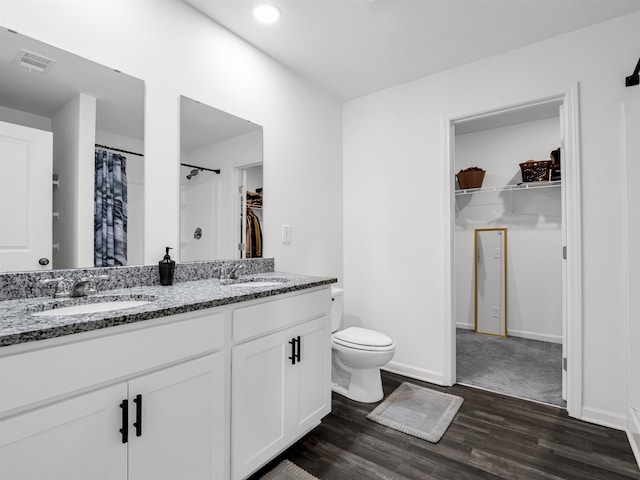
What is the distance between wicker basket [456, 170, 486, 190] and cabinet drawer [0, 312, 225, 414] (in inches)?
138

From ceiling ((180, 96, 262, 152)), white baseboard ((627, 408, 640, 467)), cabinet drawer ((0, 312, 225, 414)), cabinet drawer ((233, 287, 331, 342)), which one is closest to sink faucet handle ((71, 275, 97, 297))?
cabinet drawer ((0, 312, 225, 414))

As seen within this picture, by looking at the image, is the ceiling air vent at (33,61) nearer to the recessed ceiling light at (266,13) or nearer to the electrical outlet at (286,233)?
the recessed ceiling light at (266,13)

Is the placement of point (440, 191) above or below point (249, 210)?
above

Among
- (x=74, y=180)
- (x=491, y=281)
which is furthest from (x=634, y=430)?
(x=74, y=180)

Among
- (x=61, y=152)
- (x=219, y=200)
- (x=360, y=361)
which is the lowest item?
(x=360, y=361)

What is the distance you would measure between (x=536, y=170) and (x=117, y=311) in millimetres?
3821

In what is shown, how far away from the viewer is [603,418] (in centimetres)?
198

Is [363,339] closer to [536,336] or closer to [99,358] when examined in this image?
[99,358]

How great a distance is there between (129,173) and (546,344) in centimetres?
411

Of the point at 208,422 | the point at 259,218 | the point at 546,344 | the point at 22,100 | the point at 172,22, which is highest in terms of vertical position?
the point at 172,22

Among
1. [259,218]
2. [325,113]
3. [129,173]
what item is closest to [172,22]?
[129,173]

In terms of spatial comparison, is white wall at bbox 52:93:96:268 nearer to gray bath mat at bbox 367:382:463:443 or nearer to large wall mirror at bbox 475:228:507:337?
gray bath mat at bbox 367:382:463:443

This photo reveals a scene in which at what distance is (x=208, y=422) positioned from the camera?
1257 mm

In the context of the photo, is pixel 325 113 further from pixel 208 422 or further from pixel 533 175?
pixel 208 422
